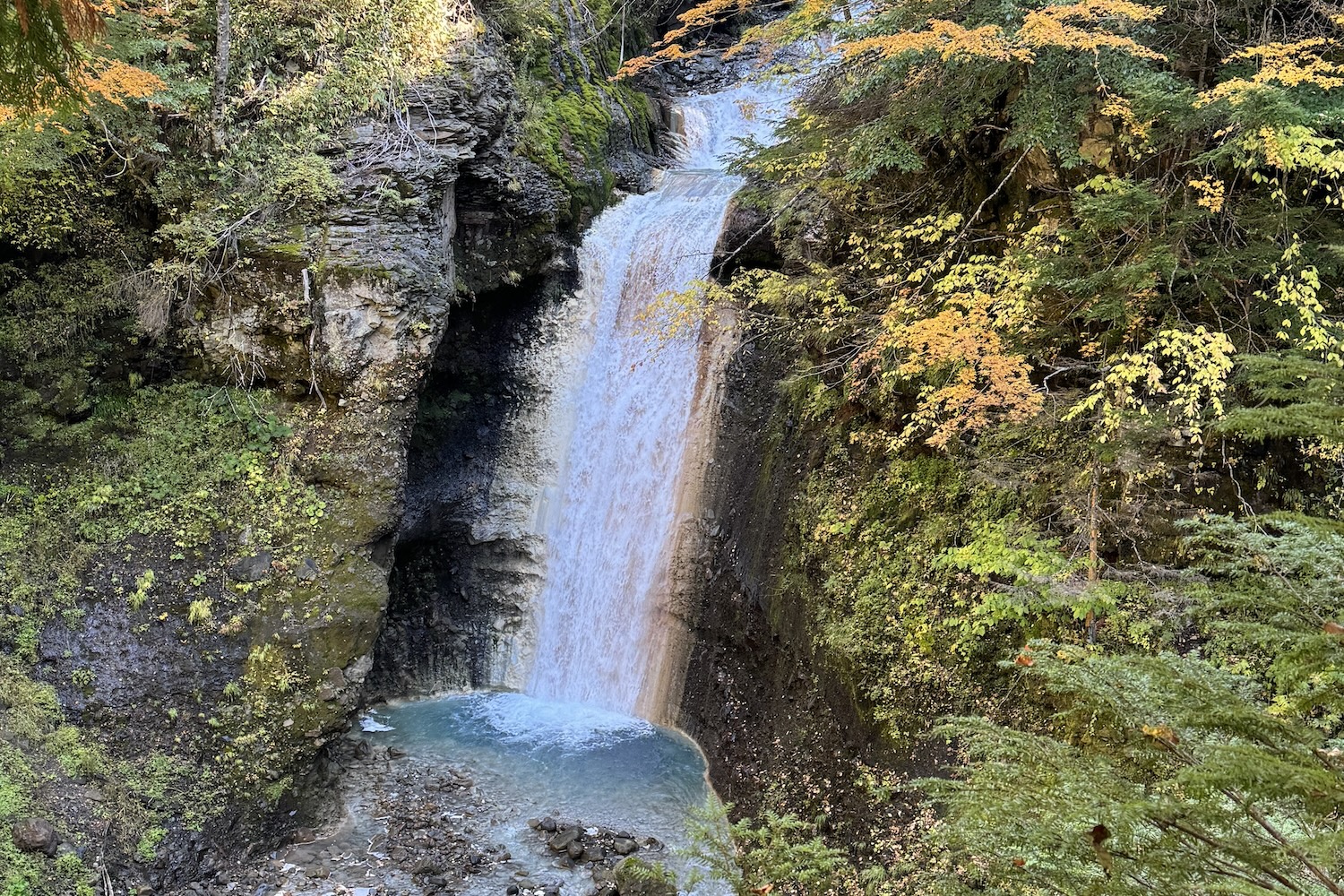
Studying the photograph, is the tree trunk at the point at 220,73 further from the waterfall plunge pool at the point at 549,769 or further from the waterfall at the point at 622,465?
the waterfall plunge pool at the point at 549,769

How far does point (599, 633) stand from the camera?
10594 millimetres

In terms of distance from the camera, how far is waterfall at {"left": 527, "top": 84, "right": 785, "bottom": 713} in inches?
411

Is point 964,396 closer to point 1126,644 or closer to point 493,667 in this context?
point 1126,644

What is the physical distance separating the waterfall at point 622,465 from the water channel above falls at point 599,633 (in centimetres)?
2

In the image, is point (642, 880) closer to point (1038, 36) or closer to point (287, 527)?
point (287, 527)

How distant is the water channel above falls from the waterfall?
0.02 m

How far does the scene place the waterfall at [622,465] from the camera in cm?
1044

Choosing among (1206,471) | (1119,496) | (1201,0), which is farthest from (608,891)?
(1201,0)

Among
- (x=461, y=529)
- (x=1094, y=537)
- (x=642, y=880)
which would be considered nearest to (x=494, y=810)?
(x=642, y=880)

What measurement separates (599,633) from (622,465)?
A: 2.28 metres

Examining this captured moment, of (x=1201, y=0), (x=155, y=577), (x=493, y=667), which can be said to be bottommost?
(x=493, y=667)

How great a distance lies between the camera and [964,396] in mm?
5719

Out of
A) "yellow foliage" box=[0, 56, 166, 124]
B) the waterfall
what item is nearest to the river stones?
the waterfall

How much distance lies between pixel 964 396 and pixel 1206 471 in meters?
1.63
